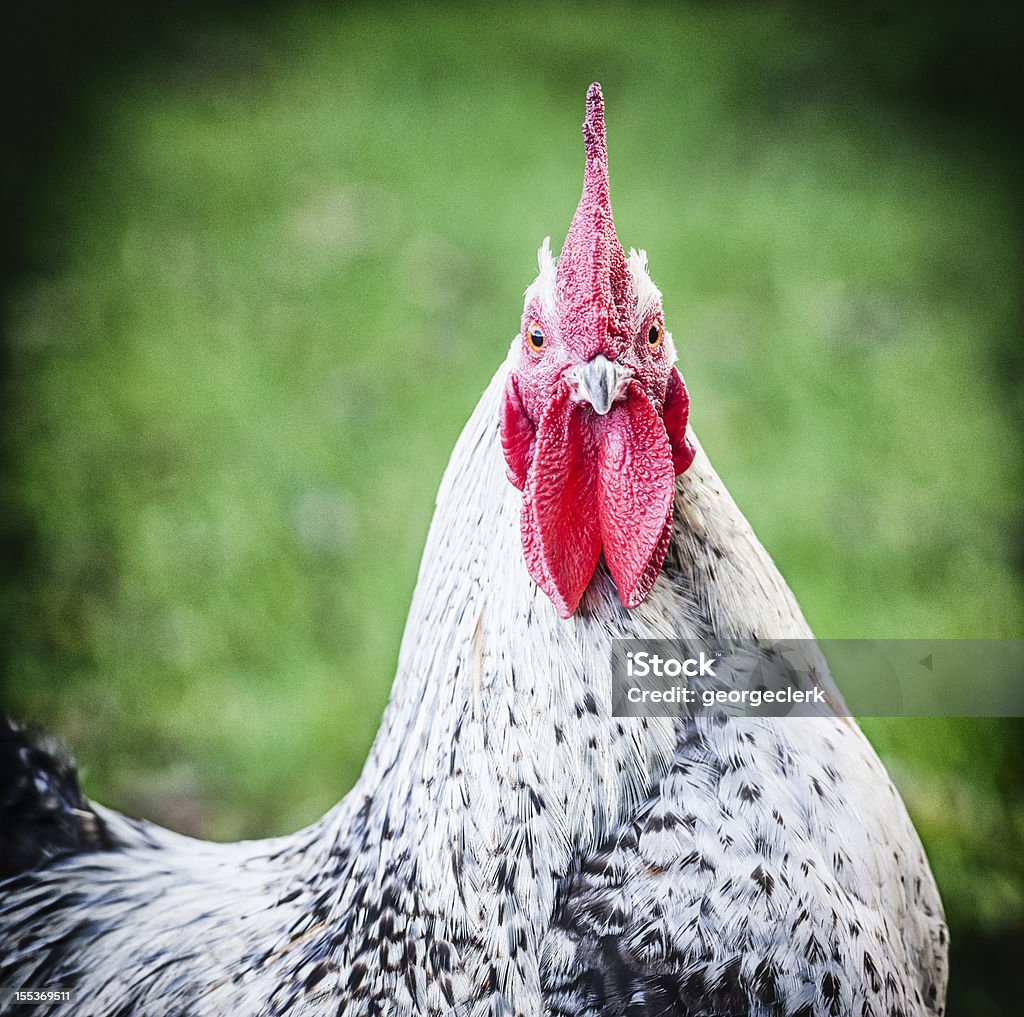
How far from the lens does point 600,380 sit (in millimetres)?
1064

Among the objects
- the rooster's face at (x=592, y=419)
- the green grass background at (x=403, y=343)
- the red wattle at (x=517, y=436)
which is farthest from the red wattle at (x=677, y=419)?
the green grass background at (x=403, y=343)

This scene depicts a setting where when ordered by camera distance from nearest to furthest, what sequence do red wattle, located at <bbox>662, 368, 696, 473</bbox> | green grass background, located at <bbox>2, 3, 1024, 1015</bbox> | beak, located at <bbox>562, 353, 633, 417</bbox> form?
beak, located at <bbox>562, 353, 633, 417</bbox> < red wattle, located at <bbox>662, 368, 696, 473</bbox> < green grass background, located at <bbox>2, 3, 1024, 1015</bbox>

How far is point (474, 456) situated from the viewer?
1254 millimetres

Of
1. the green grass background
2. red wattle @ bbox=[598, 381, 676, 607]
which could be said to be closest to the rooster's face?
red wattle @ bbox=[598, 381, 676, 607]

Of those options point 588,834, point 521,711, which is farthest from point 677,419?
point 588,834

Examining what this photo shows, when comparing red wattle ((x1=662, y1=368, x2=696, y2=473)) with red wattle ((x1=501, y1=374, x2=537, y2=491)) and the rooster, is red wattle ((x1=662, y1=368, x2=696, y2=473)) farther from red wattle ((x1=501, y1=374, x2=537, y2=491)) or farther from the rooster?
red wattle ((x1=501, y1=374, x2=537, y2=491))

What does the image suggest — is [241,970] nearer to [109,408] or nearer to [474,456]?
[474,456]

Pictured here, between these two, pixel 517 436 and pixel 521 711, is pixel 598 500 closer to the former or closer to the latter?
pixel 517 436

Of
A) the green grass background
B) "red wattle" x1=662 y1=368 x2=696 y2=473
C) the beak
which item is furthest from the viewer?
the green grass background

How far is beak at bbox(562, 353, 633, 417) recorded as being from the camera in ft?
3.48

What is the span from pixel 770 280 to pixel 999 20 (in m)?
1.03

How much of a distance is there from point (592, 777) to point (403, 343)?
6.56ft

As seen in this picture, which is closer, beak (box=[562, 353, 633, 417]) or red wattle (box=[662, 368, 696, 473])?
beak (box=[562, 353, 633, 417])

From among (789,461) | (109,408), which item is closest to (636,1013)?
(789,461)
